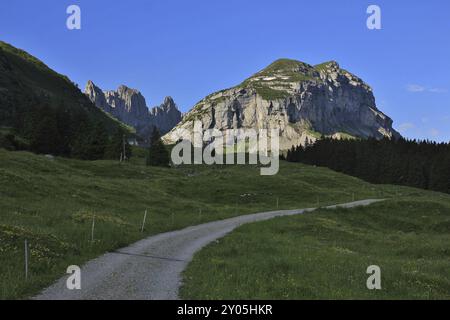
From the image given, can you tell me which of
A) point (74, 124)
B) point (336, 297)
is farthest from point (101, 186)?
point (74, 124)

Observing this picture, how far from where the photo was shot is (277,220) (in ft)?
152

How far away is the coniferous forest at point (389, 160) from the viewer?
141m

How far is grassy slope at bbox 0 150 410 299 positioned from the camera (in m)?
20.4

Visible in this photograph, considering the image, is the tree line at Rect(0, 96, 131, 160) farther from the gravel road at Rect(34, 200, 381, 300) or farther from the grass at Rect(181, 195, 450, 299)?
the gravel road at Rect(34, 200, 381, 300)

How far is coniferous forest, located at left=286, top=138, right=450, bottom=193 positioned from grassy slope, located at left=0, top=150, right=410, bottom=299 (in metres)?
46.2

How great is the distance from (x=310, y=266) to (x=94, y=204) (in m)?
29.7

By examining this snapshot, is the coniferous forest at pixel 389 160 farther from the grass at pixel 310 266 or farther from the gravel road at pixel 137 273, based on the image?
the gravel road at pixel 137 273

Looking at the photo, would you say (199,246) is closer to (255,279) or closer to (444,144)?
(255,279)

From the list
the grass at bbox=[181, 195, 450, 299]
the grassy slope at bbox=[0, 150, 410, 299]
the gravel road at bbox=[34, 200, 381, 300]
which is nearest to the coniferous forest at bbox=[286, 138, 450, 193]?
the grassy slope at bbox=[0, 150, 410, 299]

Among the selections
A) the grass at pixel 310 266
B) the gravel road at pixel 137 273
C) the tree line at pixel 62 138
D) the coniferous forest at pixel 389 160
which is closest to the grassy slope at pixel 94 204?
the gravel road at pixel 137 273

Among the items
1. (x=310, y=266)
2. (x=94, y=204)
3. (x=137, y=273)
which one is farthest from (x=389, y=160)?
(x=137, y=273)

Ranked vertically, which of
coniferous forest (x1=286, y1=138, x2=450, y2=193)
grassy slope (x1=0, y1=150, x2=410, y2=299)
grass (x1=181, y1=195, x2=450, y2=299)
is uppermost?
coniferous forest (x1=286, y1=138, x2=450, y2=193)

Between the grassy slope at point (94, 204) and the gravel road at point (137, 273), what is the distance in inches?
42.2

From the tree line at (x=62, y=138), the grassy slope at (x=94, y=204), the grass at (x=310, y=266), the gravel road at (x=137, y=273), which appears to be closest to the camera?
the gravel road at (x=137, y=273)
